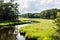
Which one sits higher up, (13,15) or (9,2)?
(9,2)

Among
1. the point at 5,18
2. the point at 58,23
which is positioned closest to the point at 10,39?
the point at 58,23

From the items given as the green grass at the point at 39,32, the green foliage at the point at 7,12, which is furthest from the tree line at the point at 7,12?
the green grass at the point at 39,32

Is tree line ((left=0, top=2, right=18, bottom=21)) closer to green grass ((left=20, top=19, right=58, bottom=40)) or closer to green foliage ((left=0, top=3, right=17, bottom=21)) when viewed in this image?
green foliage ((left=0, top=3, right=17, bottom=21))

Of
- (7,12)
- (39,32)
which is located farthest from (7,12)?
(39,32)

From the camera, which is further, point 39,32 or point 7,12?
point 7,12

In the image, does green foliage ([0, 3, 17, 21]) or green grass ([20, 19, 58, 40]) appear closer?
green grass ([20, 19, 58, 40])

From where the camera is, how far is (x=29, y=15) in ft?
624

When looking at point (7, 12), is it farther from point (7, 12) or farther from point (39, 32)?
point (39, 32)

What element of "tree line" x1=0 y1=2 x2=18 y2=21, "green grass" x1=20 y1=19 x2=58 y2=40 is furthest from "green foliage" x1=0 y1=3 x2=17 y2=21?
"green grass" x1=20 y1=19 x2=58 y2=40

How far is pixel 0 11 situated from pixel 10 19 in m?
6.99

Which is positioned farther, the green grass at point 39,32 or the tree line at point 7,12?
the tree line at point 7,12

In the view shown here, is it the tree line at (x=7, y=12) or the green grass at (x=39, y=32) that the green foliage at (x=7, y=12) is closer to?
the tree line at (x=7, y=12)

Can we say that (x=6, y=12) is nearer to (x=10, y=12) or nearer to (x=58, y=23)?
(x=10, y=12)

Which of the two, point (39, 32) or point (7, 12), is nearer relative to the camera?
point (39, 32)
